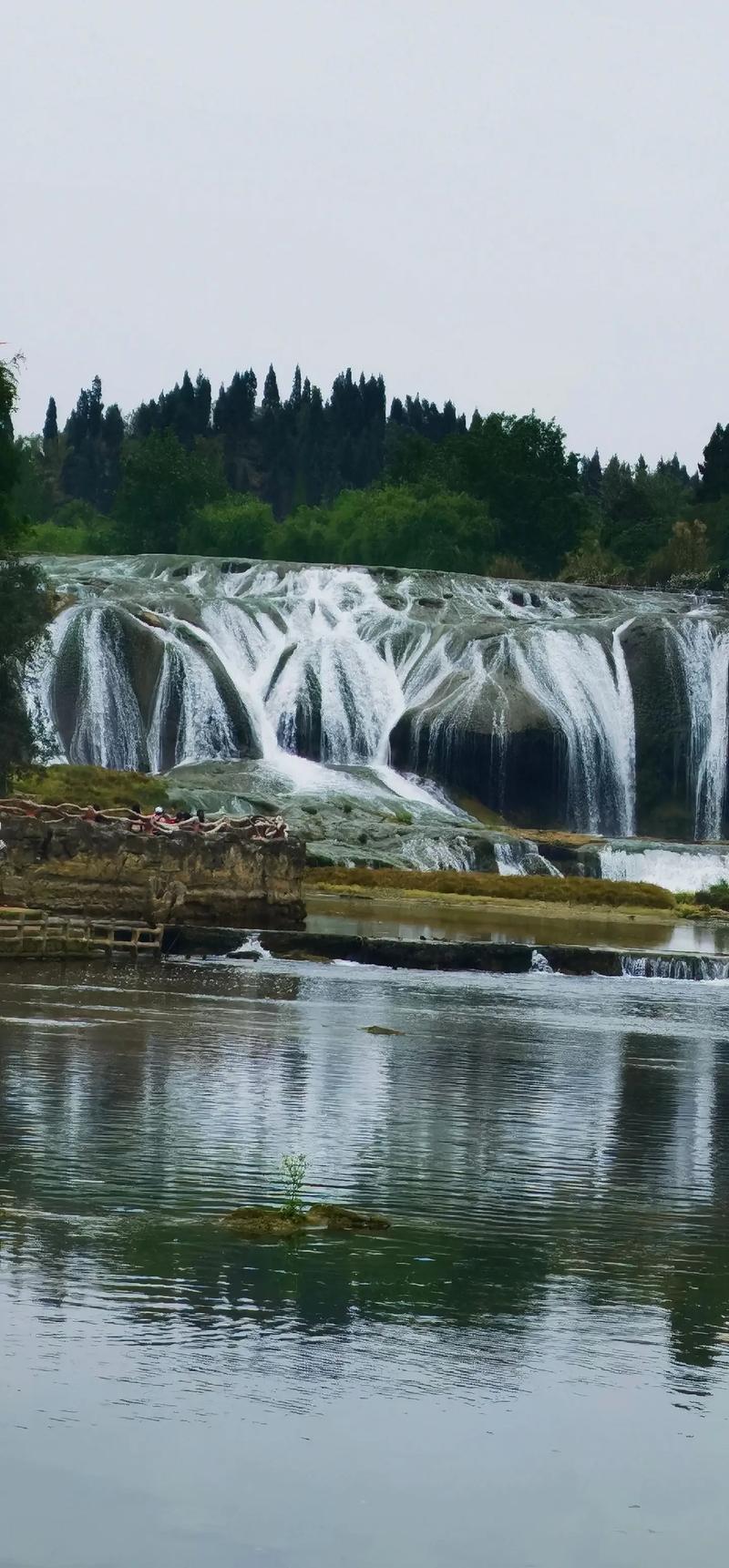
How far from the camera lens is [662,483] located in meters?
161

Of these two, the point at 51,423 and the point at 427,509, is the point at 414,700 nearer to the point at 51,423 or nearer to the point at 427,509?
the point at 427,509

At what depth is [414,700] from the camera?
82.0 metres

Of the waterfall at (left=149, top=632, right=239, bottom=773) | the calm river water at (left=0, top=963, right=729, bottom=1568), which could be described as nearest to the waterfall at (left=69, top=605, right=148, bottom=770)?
the waterfall at (left=149, top=632, right=239, bottom=773)

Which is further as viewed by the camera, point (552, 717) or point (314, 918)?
point (552, 717)

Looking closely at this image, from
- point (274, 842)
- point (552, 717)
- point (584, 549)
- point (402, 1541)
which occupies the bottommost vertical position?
point (402, 1541)

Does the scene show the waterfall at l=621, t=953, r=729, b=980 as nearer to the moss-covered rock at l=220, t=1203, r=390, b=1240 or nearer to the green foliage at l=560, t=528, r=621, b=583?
the moss-covered rock at l=220, t=1203, r=390, b=1240

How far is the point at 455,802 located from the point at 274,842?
3772 centimetres

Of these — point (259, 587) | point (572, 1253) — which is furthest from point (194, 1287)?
point (259, 587)

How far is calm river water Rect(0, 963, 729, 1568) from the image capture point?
29.9 feet

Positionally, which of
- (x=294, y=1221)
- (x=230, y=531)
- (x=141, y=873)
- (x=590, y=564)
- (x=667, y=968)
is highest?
(x=230, y=531)

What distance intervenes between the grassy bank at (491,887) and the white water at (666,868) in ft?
12.2

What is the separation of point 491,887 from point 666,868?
29.4 feet

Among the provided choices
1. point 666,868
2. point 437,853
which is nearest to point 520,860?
point 437,853

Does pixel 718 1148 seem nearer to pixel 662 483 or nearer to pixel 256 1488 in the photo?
pixel 256 1488
